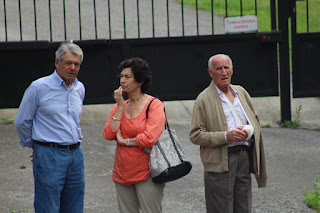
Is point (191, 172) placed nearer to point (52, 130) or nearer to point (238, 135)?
point (238, 135)

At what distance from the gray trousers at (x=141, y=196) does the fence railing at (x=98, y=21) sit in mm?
7296

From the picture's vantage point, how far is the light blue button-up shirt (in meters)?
4.55

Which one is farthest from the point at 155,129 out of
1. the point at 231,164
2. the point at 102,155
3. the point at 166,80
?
the point at 166,80

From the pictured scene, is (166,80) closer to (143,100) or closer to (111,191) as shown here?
(111,191)

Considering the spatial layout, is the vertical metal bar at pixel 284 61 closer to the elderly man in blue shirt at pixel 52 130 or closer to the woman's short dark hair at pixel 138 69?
the woman's short dark hair at pixel 138 69

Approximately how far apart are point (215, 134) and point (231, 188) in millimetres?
461

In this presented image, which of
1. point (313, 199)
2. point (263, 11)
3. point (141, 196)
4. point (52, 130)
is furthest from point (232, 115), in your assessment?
point (263, 11)

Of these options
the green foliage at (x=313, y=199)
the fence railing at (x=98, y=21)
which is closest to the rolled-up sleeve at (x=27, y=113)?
the green foliage at (x=313, y=199)

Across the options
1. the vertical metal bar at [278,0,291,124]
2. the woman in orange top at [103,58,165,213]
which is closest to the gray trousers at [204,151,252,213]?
the woman in orange top at [103,58,165,213]

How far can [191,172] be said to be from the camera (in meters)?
7.26

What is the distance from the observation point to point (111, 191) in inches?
257

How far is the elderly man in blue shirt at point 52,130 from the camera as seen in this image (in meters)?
4.53

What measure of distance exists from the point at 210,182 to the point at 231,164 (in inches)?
9.7

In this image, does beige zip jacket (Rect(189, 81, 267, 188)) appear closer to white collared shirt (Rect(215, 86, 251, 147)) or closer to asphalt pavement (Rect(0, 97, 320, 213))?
white collared shirt (Rect(215, 86, 251, 147))
